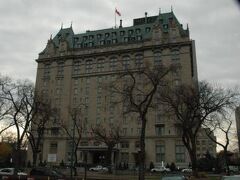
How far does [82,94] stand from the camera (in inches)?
4227

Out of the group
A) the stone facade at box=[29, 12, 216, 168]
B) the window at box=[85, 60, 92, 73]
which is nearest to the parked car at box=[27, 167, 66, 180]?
the stone facade at box=[29, 12, 216, 168]

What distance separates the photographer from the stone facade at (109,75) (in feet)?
303

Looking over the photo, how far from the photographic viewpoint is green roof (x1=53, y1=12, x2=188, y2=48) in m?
108

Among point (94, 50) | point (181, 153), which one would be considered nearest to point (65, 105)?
point (94, 50)

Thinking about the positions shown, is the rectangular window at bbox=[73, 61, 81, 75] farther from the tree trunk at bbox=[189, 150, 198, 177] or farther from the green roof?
the tree trunk at bbox=[189, 150, 198, 177]

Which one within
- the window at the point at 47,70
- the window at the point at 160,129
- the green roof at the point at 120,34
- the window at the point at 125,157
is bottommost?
the window at the point at 125,157

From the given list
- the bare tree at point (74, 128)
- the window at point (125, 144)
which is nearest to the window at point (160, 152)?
the window at point (125, 144)

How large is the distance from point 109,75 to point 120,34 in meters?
17.9

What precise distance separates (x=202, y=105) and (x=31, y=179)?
26667mm

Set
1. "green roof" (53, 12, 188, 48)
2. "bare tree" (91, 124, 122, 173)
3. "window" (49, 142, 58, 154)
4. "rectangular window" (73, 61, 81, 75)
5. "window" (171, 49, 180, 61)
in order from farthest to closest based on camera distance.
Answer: "rectangular window" (73, 61, 81, 75) → "green roof" (53, 12, 188, 48) → "window" (49, 142, 58, 154) → "window" (171, 49, 180, 61) → "bare tree" (91, 124, 122, 173)

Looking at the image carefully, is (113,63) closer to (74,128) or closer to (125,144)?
(125,144)

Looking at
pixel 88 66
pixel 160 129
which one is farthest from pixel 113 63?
pixel 160 129

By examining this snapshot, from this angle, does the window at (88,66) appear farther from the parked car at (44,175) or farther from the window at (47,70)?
the parked car at (44,175)

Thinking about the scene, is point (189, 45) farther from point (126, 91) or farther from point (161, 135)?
point (126, 91)
